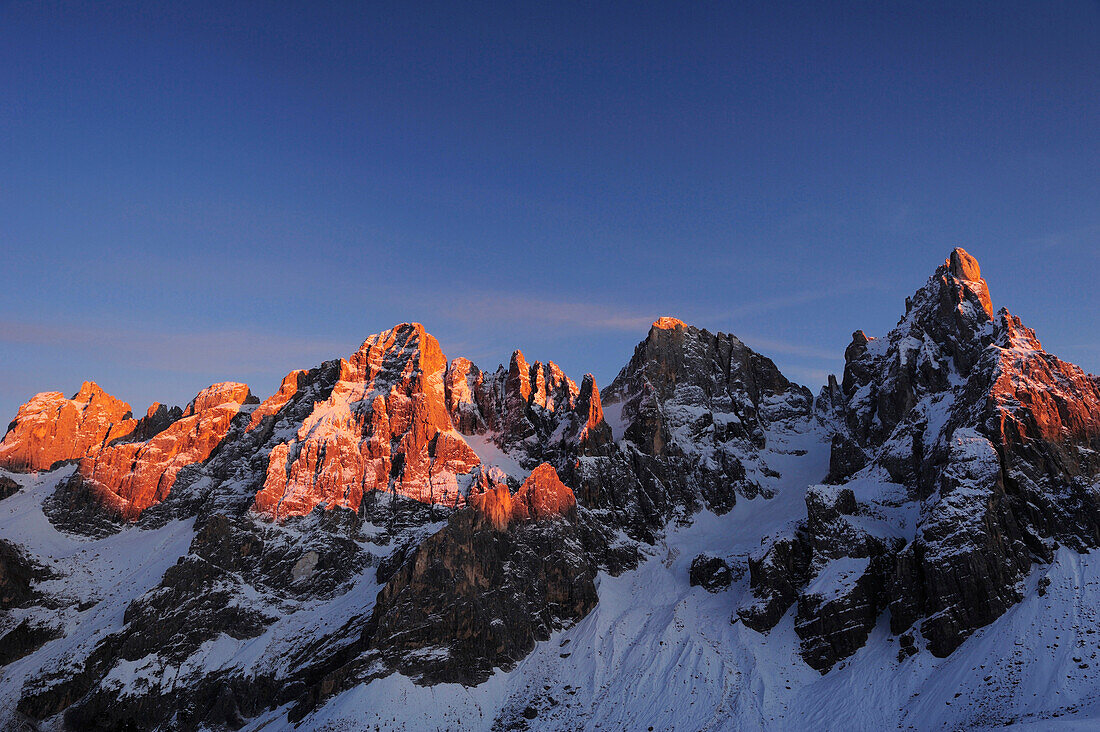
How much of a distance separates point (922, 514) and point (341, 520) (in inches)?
4339

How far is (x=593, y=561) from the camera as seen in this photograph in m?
154

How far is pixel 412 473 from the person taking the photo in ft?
544

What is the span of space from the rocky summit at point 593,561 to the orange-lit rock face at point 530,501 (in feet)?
1.86

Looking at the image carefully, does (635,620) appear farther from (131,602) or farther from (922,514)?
→ (131,602)

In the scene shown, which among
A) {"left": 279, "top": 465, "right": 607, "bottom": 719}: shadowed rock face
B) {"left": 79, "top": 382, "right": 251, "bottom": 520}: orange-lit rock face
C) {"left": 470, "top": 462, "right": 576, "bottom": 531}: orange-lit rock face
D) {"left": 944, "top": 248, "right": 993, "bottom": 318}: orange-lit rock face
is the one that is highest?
{"left": 944, "top": 248, "right": 993, "bottom": 318}: orange-lit rock face

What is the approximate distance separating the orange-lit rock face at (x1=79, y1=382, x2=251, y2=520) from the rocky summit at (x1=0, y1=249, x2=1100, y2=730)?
0.77 metres

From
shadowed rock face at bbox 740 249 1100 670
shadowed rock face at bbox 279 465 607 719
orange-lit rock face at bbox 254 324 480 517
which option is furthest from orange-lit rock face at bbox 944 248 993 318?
orange-lit rock face at bbox 254 324 480 517

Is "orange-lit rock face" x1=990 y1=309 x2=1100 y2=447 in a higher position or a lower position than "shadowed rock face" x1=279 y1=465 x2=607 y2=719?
higher

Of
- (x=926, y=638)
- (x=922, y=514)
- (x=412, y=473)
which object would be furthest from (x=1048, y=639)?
(x=412, y=473)

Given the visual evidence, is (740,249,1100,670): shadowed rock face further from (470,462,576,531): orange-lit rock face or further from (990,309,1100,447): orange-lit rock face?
(470,462,576,531): orange-lit rock face

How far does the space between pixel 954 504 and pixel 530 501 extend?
76481 millimetres

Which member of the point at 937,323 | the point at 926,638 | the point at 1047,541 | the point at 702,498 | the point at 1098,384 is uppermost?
the point at 937,323

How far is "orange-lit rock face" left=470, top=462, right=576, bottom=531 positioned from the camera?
482 ft

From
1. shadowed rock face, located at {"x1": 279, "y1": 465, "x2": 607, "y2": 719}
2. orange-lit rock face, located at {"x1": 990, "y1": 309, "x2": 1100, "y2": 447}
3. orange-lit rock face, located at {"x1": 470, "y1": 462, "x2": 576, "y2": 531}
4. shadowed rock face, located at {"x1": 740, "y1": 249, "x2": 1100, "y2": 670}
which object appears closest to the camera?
shadowed rock face, located at {"x1": 740, "y1": 249, "x2": 1100, "y2": 670}
